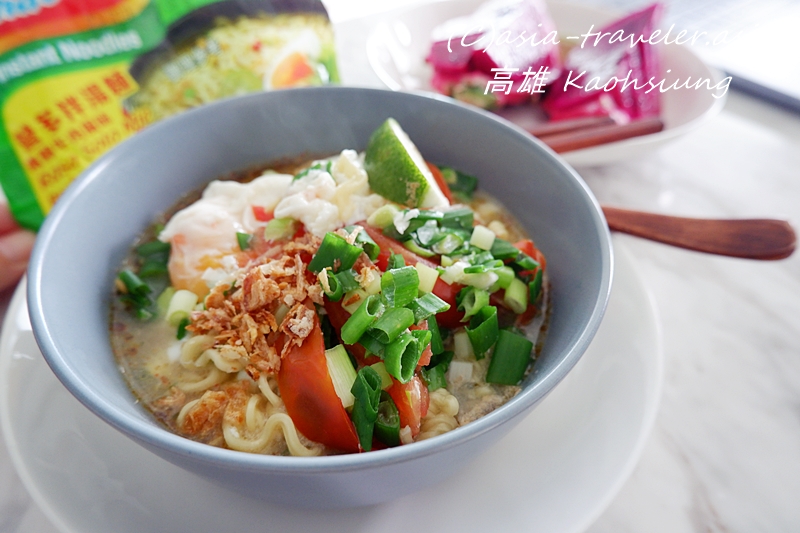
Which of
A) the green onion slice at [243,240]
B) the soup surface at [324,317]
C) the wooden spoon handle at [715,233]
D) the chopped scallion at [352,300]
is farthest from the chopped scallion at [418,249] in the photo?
the wooden spoon handle at [715,233]

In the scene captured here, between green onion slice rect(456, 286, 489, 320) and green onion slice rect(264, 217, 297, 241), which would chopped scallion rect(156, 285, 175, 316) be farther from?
green onion slice rect(456, 286, 489, 320)

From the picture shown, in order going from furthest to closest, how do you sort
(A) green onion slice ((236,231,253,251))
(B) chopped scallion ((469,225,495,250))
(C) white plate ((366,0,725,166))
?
1. (C) white plate ((366,0,725,166))
2. (A) green onion slice ((236,231,253,251))
3. (B) chopped scallion ((469,225,495,250))

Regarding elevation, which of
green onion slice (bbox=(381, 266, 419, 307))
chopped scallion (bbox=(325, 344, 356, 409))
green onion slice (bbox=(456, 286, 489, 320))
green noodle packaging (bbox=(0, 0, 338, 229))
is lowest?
green onion slice (bbox=(456, 286, 489, 320))

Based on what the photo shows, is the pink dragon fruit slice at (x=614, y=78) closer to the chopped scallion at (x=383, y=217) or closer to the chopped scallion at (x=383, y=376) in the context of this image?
the chopped scallion at (x=383, y=217)

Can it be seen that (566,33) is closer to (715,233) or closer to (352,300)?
(715,233)

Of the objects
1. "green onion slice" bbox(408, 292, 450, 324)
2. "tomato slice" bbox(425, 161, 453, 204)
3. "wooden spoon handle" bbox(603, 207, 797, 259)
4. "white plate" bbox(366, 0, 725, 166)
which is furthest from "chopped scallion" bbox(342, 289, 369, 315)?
"white plate" bbox(366, 0, 725, 166)

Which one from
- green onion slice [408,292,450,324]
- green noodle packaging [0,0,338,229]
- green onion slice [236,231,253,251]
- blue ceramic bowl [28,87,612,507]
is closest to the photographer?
blue ceramic bowl [28,87,612,507]

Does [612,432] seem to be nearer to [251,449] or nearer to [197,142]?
[251,449]
